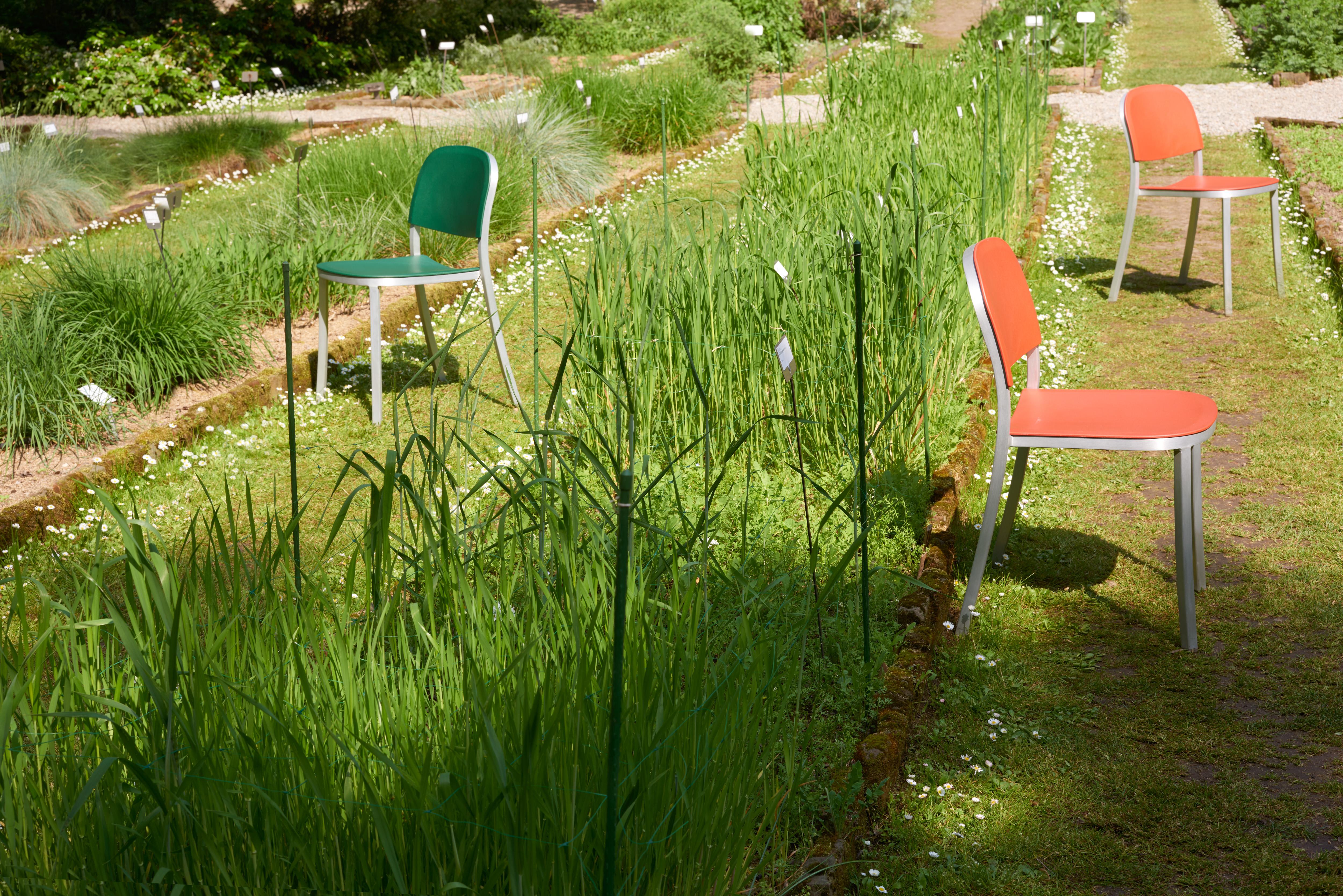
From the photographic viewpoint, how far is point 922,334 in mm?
3646

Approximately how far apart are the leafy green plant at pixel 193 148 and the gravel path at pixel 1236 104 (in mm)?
7287

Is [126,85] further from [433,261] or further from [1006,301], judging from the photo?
[1006,301]

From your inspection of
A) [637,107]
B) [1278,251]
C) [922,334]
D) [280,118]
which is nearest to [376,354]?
[922,334]

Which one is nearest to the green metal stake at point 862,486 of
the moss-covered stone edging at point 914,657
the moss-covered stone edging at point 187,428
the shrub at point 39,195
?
the moss-covered stone edging at point 914,657

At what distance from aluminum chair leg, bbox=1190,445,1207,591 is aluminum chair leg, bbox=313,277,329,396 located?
337 centimetres

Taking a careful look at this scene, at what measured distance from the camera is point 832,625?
284cm

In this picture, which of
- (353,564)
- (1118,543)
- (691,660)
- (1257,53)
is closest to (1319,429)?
(1118,543)

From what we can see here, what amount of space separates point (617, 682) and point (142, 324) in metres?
3.99

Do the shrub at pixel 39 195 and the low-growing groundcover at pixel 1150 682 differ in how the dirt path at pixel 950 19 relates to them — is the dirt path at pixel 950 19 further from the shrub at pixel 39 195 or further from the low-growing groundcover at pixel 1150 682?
the low-growing groundcover at pixel 1150 682

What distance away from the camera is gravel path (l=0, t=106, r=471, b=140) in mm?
10188

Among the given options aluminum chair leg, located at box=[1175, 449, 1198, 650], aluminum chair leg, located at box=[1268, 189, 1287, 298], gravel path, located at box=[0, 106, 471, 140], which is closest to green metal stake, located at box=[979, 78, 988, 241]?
aluminum chair leg, located at box=[1268, 189, 1287, 298]

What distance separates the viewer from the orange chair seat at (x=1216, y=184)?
18.0 feet

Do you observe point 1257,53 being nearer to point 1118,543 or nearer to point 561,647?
point 1118,543

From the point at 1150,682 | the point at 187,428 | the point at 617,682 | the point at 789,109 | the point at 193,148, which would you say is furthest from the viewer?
the point at 789,109
